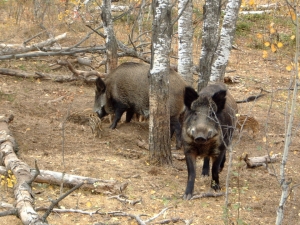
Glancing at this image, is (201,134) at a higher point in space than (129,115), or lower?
higher

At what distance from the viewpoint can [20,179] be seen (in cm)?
568

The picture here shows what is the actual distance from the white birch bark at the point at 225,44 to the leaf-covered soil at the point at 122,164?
93cm

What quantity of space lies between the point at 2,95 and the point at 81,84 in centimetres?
228

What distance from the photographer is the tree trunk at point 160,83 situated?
272 inches

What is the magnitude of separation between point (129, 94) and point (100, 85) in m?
0.71

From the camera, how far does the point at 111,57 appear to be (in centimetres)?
1025

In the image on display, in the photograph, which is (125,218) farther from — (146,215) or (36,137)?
(36,137)

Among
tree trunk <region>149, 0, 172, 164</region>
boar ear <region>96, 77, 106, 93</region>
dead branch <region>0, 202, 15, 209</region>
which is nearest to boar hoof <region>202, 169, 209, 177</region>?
tree trunk <region>149, 0, 172, 164</region>

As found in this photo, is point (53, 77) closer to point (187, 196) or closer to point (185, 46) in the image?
point (185, 46)

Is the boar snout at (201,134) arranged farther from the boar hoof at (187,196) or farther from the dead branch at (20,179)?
the dead branch at (20,179)

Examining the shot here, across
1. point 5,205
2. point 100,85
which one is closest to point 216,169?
point 5,205

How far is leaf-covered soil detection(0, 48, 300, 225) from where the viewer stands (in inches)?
228

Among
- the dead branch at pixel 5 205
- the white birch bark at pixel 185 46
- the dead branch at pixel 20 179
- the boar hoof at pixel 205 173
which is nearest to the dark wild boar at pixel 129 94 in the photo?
the white birch bark at pixel 185 46

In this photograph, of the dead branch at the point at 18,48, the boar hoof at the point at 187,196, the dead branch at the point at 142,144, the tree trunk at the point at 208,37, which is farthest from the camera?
the dead branch at the point at 18,48
